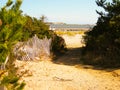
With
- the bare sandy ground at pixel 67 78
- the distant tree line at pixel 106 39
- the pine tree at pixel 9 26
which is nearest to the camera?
the pine tree at pixel 9 26

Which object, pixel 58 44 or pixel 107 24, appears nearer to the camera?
pixel 107 24

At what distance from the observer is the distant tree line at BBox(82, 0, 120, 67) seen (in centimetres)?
1980

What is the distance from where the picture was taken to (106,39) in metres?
20.9

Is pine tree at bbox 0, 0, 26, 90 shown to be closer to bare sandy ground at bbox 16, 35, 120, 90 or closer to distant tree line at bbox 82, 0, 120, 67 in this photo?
bare sandy ground at bbox 16, 35, 120, 90

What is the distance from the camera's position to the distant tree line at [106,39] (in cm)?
1980

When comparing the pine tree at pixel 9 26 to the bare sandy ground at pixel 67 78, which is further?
the bare sandy ground at pixel 67 78

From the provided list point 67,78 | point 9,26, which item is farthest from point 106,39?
point 9,26

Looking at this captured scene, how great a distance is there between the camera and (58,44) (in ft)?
84.6

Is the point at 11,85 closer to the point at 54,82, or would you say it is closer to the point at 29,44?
the point at 54,82

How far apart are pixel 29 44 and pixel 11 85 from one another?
13223 millimetres

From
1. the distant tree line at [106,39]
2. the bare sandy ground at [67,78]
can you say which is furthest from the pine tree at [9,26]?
the distant tree line at [106,39]

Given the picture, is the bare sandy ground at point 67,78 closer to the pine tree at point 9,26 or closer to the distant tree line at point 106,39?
the distant tree line at point 106,39

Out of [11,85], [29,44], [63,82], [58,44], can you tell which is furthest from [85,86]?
[58,44]

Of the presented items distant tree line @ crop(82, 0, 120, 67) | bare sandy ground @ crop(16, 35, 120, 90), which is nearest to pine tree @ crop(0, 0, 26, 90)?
bare sandy ground @ crop(16, 35, 120, 90)
